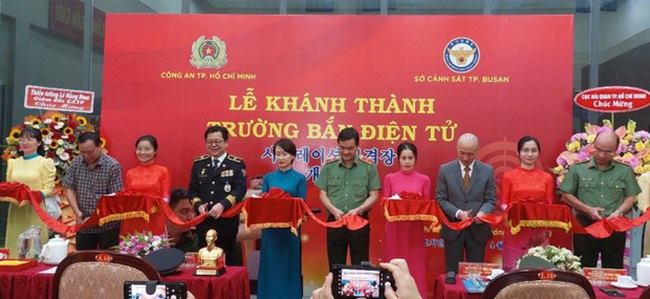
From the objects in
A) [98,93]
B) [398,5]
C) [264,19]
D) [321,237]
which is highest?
[398,5]

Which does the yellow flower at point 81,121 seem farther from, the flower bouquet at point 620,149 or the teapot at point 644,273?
the teapot at point 644,273

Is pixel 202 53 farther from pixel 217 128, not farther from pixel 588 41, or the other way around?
pixel 588 41

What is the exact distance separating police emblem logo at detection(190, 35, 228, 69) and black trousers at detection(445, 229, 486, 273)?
9.23 feet

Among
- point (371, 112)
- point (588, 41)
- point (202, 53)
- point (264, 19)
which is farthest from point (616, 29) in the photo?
Result: point (202, 53)

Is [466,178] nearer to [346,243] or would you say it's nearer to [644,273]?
[346,243]

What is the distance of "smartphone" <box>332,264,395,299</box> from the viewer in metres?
1.76

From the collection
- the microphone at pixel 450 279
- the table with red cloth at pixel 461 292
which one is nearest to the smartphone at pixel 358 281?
the table with red cloth at pixel 461 292

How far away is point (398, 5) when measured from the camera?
685cm

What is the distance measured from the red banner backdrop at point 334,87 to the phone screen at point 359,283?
365 cm

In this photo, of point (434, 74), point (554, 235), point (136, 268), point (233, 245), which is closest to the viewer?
point (136, 268)

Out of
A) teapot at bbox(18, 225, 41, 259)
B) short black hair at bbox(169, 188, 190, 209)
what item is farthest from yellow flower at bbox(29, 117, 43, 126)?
teapot at bbox(18, 225, 41, 259)

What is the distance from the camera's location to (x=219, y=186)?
4562mm

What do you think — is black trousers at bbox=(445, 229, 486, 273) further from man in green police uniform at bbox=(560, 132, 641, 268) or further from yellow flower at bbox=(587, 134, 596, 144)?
yellow flower at bbox=(587, 134, 596, 144)

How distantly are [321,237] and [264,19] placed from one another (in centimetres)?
221
